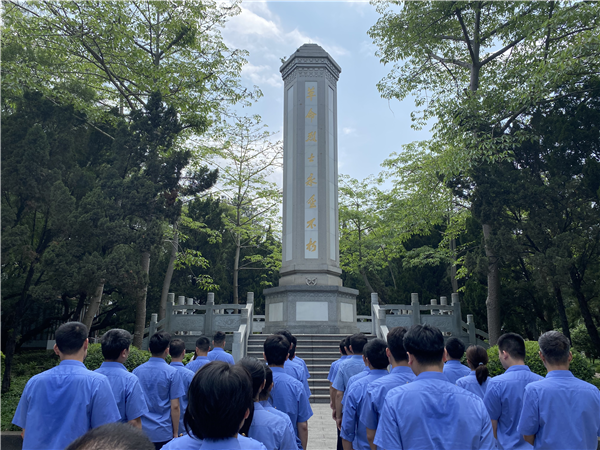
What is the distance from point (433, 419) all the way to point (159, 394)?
2228mm

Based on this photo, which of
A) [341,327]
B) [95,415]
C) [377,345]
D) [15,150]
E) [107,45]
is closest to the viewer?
[95,415]

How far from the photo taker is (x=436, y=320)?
1141 centimetres

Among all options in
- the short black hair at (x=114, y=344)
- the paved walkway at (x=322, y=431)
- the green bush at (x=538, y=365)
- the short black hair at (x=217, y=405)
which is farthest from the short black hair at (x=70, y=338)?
the green bush at (x=538, y=365)

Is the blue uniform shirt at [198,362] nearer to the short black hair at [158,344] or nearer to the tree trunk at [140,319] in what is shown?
the short black hair at [158,344]

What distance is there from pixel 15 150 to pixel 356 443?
30.2 ft

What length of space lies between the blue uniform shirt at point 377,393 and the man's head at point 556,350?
0.75 m

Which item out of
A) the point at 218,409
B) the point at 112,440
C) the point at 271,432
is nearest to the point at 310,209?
the point at 271,432

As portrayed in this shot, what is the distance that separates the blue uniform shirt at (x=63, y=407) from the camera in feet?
7.16

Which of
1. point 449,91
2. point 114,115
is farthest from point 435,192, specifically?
point 114,115

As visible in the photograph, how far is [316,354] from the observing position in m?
9.37

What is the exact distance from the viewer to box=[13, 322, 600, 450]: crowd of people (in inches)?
52.2

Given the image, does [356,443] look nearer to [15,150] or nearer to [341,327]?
[341,327]

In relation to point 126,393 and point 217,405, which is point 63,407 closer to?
point 126,393

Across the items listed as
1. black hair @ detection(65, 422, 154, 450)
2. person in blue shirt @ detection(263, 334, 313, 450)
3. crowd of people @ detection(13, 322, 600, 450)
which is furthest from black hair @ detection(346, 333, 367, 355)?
black hair @ detection(65, 422, 154, 450)
